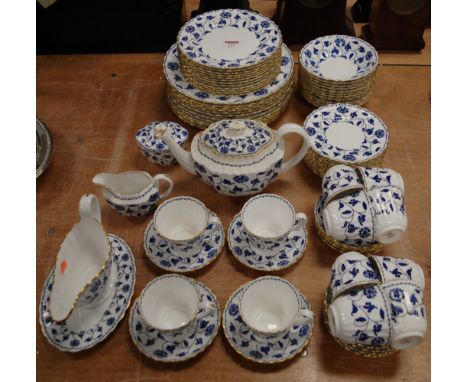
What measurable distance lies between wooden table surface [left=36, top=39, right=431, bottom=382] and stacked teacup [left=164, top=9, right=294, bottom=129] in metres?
0.13

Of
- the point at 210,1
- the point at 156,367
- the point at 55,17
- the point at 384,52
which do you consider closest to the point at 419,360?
the point at 156,367

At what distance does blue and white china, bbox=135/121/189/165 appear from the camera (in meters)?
1.43

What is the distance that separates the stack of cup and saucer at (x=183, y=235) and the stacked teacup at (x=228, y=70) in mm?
349

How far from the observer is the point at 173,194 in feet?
4.69

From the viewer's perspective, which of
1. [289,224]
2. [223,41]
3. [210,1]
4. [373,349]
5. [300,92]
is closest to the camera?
[373,349]

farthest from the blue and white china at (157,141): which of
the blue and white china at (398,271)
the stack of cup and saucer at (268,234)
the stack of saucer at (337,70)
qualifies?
the blue and white china at (398,271)

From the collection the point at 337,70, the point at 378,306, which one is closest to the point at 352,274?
the point at 378,306

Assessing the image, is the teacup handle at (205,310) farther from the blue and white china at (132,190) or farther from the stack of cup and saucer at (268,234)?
the blue and white china at (132,190)

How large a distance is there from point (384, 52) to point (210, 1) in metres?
0.68

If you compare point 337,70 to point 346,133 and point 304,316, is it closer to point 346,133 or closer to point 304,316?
point 346,133

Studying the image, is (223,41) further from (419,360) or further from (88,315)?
(419,360)

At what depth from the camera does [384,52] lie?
5.92 feet

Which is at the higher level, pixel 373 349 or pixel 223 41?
pixel 223 41

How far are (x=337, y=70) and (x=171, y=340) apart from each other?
106 cm
